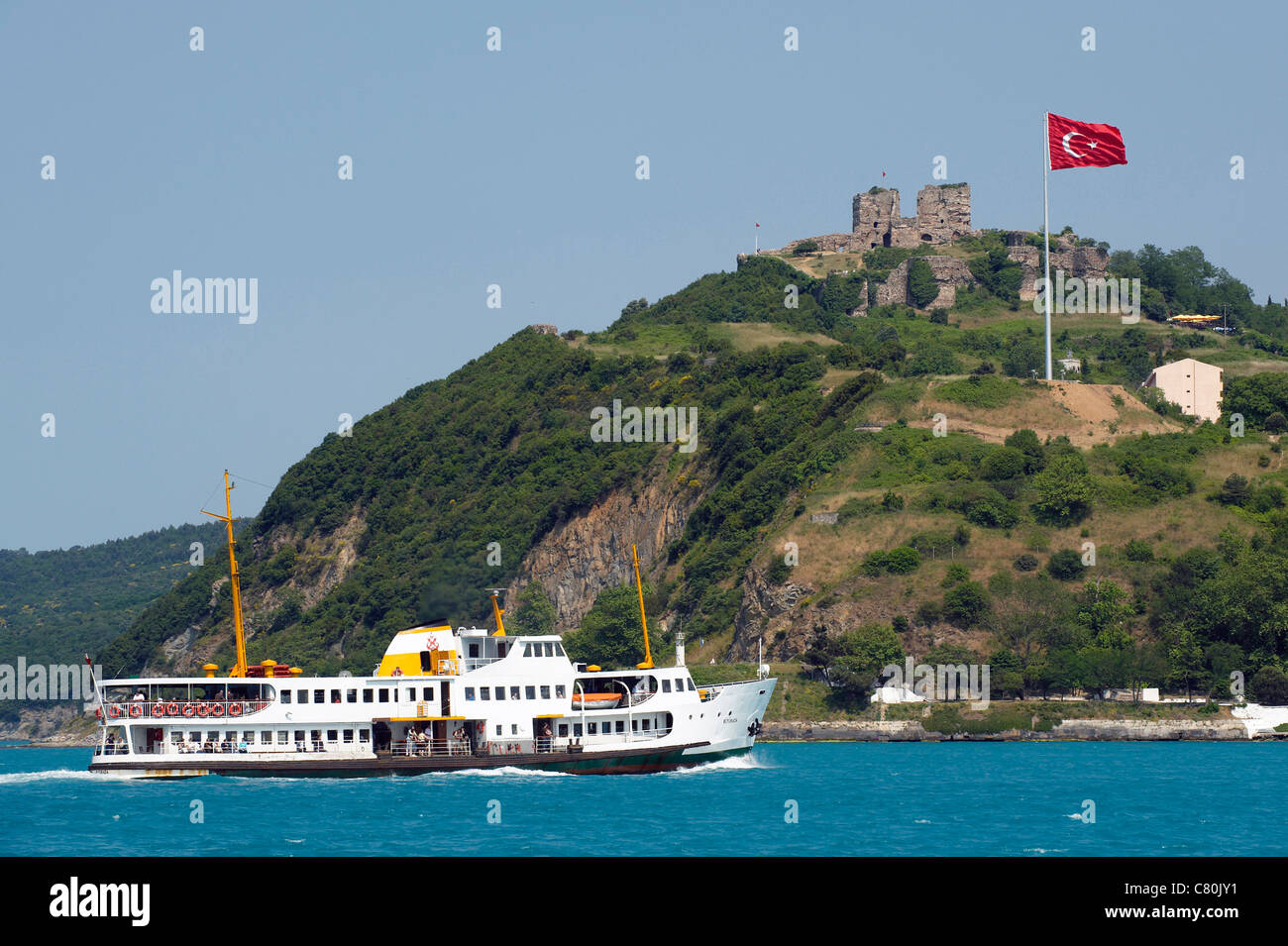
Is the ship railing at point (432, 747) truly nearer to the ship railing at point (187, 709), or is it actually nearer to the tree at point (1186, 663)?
the ship railing at point (187, 709)

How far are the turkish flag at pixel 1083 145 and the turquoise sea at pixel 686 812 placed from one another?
49.5 metres

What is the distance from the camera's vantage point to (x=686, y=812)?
46562 mm

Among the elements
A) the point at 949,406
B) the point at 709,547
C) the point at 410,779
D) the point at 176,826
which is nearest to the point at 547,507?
the point at 709,547

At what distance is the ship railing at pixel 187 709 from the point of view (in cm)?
5869

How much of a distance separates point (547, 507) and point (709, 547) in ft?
79.1

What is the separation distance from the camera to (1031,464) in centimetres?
12119

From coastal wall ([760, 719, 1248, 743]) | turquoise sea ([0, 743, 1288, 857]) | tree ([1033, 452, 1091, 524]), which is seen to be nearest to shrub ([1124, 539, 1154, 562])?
tree ([1033, 452, 1091, 524])

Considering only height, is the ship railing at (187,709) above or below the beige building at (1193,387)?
below

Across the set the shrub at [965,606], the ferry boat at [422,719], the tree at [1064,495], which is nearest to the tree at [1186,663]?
the shrub at [965,606]

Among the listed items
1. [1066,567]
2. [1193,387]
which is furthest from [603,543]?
[1193,387]
